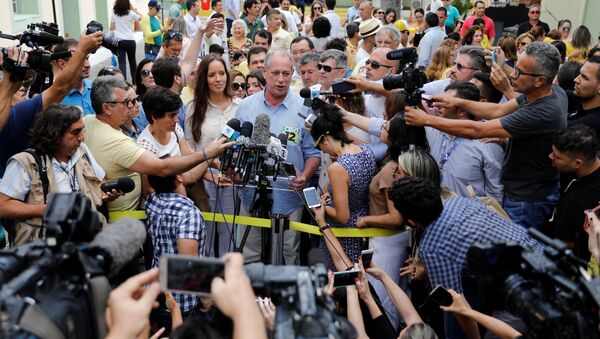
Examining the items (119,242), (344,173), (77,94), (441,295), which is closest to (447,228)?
(441,295)

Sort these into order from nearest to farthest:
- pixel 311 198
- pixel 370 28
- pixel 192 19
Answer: pixel 311 198, pixel 370 28, pixel 192 19

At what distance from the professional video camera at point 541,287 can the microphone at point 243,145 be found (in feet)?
7.15

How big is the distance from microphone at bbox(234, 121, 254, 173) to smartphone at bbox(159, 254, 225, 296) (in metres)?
2.11

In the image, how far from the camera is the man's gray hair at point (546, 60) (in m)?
3.95

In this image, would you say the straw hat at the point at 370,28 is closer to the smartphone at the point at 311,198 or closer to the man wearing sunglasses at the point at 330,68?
the man wearing sunglasses at the point at 330,68

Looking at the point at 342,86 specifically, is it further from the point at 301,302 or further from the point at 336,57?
the point at 301,302

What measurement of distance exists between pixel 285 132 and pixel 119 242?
307 centimetres

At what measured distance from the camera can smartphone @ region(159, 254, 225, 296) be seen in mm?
1899

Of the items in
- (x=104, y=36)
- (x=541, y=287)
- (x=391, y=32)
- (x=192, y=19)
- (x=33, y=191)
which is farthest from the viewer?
(x=192, y=19)

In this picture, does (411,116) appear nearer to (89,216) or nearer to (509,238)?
(509,238)

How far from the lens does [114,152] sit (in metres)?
4.07

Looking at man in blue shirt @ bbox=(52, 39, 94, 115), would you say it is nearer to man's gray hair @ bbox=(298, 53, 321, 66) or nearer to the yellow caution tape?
the yellow caution tape

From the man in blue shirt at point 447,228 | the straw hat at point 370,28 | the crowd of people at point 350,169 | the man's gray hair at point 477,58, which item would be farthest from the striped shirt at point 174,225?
the straw hat at point 370,28

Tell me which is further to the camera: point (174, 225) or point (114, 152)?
point (114, 152)
